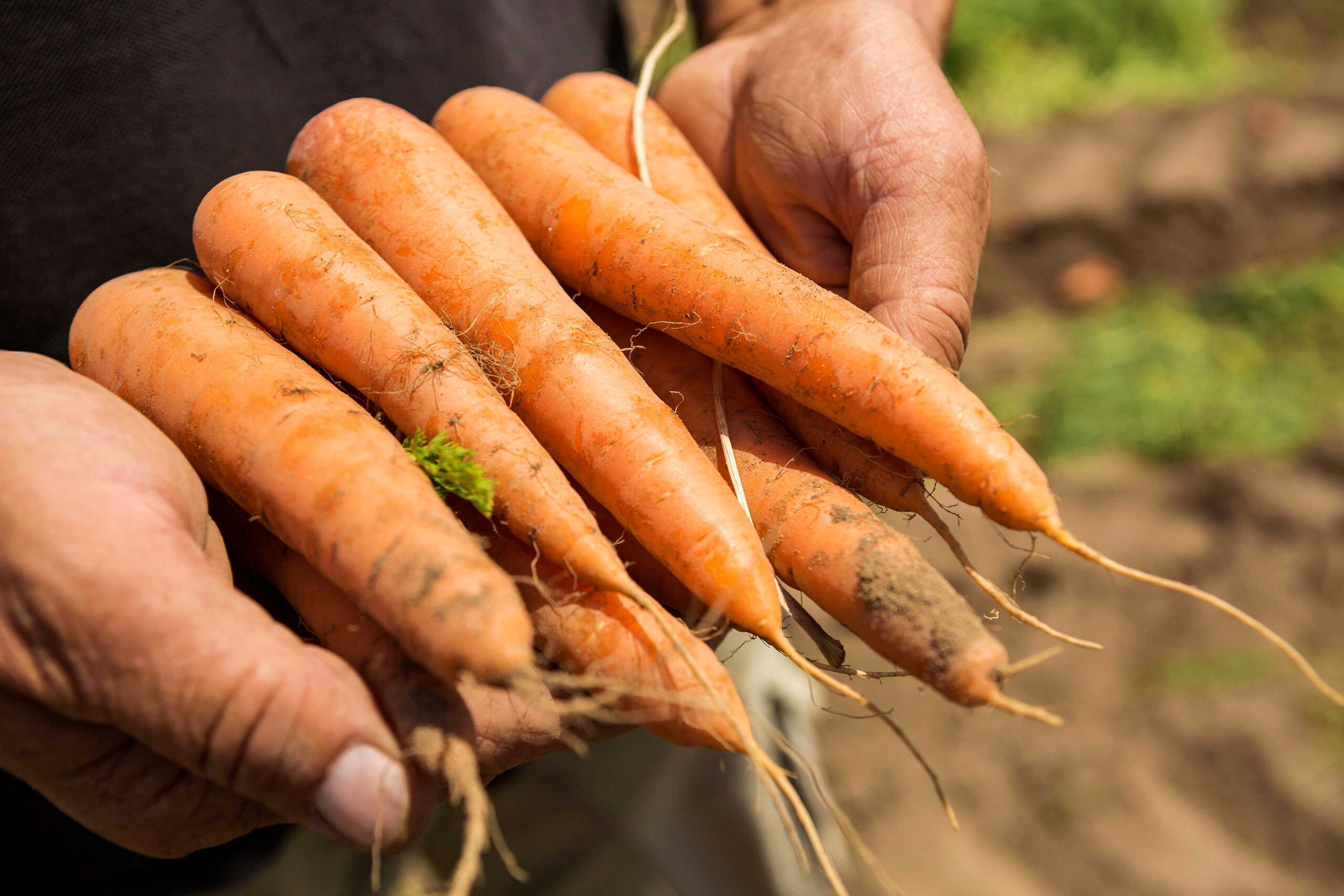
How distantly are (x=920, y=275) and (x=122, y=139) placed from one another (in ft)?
6.93

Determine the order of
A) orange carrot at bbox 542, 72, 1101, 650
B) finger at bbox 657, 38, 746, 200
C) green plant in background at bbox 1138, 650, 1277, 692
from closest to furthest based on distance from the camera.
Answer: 1. orange carrot at bbox 542, 72, 1101, 650
2. finger at bbox 657, 38, 746, 200
3. green plant in background at bbox 1138, 650, 1277, 692

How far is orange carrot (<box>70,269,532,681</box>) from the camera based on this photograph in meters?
1.45

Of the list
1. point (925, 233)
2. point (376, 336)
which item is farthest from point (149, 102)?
point (925, 233)

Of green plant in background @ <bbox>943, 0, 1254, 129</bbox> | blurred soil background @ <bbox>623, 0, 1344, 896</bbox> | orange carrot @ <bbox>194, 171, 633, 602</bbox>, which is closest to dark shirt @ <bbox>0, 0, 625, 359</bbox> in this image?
orange carrot @ <bbox>194, 171, 633, 602</bbox>

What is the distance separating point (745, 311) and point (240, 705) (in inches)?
51.9

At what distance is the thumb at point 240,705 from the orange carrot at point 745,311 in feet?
3.74

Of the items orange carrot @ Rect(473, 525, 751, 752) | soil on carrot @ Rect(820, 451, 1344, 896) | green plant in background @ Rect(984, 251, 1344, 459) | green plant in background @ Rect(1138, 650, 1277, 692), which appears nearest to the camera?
orange carrot @ Rect(473, 525, 751, 752)

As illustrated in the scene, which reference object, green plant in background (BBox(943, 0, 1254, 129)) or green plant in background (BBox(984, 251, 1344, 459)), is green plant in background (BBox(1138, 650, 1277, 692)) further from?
green plant in background (BBox(943, 0, 1254, 129))

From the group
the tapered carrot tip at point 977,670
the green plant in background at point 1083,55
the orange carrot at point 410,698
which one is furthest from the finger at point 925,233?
the green plant in background at point 1083,55

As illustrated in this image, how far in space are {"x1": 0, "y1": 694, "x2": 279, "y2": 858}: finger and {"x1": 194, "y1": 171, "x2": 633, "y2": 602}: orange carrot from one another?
779 mm

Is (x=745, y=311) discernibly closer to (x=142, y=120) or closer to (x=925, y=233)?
(x=925, y=233)

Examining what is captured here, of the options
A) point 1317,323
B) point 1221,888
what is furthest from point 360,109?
point 1317,323

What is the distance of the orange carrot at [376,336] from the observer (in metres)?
1.75

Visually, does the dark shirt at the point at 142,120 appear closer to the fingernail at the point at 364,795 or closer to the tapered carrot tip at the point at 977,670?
the fingernail at the point at 364,795
